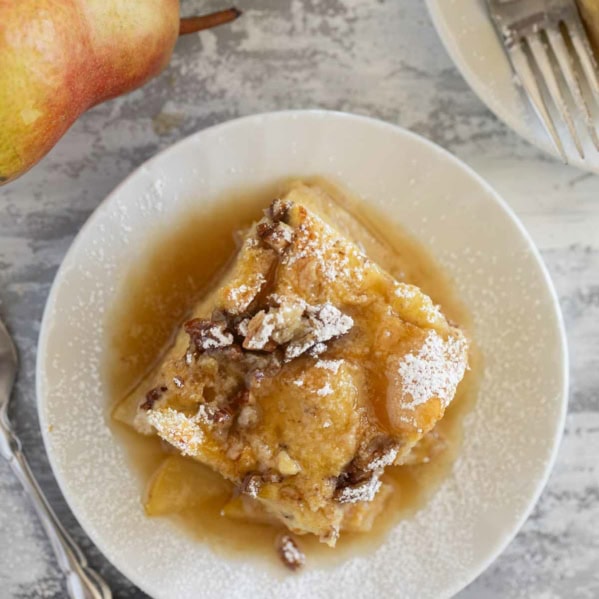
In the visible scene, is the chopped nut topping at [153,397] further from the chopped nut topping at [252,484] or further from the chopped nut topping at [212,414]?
the chopped nut topping at [252,484]

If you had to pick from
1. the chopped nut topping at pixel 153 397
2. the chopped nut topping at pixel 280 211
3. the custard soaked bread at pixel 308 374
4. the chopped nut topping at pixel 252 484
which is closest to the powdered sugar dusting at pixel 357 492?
the custard soaked bread at pixel 308 374

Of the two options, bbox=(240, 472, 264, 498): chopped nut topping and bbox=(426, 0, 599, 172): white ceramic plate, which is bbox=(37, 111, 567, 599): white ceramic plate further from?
bbox=(240, 472, 264, 498): chopped nut topping

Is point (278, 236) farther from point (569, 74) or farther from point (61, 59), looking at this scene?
point (569, 74)

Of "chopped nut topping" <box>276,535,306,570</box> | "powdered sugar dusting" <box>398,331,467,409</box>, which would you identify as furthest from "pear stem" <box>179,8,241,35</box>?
"chopped nut topping" <box>276,535,306,570</box>

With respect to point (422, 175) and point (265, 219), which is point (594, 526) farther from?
point (265, 219)

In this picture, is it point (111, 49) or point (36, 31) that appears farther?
point (111, 49)

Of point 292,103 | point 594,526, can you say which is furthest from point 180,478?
point 594,526
